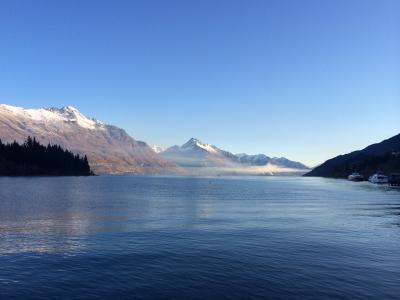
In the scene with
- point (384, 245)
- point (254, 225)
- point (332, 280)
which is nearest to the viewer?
point (332, 280)

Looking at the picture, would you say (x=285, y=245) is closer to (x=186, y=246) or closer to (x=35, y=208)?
(x=186, y=246)

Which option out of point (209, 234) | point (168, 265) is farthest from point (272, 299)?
point (209, 234)

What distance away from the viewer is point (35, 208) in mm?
92625

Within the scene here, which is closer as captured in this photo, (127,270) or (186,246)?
(127,270)

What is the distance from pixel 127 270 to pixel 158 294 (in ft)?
24.7

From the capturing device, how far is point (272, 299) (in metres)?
31.9

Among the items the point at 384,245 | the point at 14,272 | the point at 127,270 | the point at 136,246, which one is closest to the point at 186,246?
the point at 136,246

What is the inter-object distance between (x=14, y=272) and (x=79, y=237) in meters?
19.2

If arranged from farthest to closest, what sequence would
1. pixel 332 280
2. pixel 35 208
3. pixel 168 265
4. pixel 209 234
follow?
pixel 35 208 < pixel 209 234 < pixel 168 265 < pixel 332 280

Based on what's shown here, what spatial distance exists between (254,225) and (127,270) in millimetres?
37888

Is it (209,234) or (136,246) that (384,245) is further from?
(136,246)

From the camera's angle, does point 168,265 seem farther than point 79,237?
No

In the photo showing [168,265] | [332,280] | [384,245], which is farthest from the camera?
[384,245]

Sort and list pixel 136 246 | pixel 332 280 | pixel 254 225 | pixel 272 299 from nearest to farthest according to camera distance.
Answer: pixel 272 299 < pixel 332 280 < pixel 136 246 < pixel 254 225
